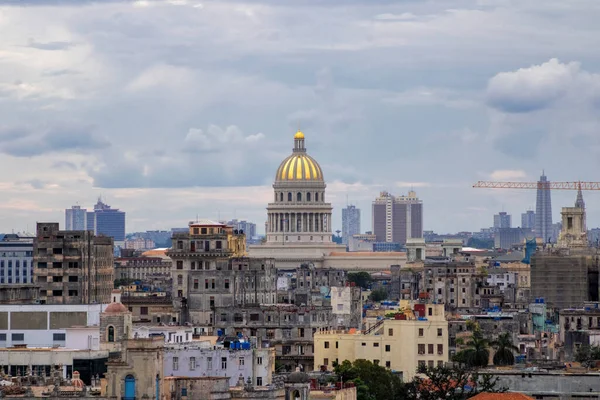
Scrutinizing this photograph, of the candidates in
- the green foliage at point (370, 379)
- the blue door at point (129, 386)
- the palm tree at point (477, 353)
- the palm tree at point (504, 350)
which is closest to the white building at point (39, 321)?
the green foliage at point (370, 379)

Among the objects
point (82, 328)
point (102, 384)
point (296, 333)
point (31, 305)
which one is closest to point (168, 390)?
point (102, 384)

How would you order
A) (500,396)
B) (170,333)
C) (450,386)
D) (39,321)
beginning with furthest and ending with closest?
(39,321), (170,333), (450,386), (500,396)

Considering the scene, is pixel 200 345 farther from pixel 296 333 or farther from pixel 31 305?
pixel 296 333

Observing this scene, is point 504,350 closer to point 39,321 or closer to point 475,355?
point 475,355

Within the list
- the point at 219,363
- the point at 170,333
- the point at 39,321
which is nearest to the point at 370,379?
the point at 170,333

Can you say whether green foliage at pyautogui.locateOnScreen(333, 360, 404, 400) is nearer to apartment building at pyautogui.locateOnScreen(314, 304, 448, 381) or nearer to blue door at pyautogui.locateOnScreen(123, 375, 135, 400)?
apartment building at pyautogui.locateOnScreen(314, 304, 448, 381)

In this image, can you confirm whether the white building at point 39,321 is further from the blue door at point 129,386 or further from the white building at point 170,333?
the blue door at point 129,386

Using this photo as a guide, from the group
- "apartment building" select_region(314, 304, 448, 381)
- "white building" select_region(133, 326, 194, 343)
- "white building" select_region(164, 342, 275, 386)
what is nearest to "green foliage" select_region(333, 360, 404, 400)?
"white building" select_region(164, 342, 275, 386)

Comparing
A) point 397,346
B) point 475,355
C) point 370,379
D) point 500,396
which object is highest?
point 397,346
